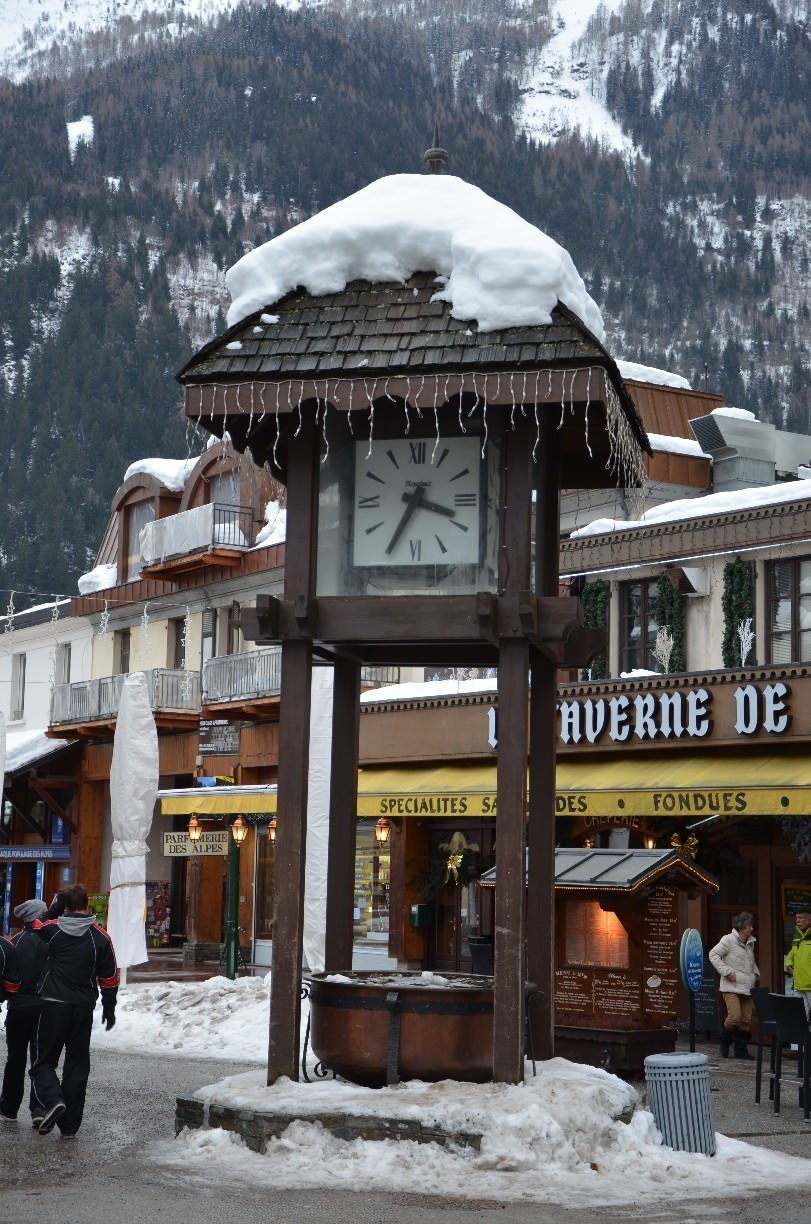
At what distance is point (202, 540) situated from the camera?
127 ft

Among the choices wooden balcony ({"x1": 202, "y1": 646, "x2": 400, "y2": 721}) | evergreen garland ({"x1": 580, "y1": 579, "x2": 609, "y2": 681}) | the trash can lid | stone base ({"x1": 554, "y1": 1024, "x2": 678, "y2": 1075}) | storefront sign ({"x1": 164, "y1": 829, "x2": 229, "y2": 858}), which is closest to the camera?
the trash can lid

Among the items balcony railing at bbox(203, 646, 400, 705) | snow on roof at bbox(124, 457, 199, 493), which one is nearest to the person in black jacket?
balcony railing at bbox(203, 646, 400, 705)

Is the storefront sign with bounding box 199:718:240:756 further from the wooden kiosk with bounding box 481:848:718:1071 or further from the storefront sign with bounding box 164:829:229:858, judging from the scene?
the wooden kiosk with bounding box 481:848:718:1071

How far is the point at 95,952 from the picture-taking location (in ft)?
42.8

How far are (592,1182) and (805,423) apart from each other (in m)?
129

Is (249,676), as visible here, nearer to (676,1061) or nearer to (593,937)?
(593,937)

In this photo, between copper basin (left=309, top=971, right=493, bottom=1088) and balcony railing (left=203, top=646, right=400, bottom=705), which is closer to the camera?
copper basin (left=309, top=971, right=493, bottom=1088)

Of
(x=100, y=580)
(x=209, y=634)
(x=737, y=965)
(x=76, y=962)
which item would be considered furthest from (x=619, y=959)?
(x=100, y=580)

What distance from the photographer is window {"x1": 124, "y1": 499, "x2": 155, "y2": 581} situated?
1702 inches

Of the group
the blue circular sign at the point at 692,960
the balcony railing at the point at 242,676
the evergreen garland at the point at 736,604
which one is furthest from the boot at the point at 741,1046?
the balcony railing at the point at 242,676

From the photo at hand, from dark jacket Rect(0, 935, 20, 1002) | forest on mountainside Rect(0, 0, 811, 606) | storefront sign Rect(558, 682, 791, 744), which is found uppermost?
forest on mountainside Rect(0, 0, 811, 606)

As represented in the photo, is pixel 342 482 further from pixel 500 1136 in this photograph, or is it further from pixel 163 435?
pixel 163 435

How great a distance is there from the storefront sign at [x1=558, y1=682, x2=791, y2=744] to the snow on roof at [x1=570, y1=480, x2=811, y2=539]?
9.36ft

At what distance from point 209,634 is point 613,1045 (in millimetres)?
23564
